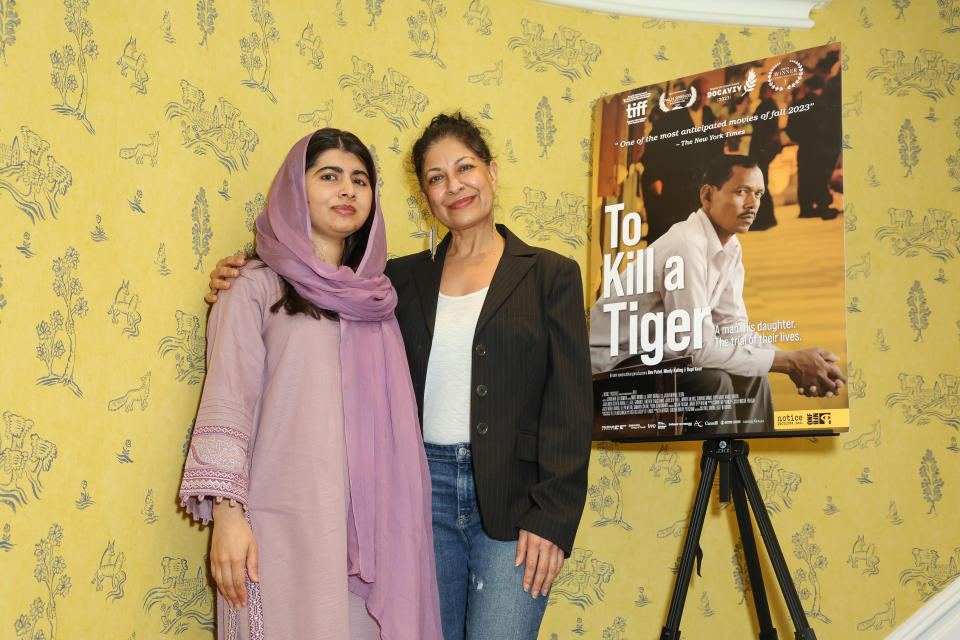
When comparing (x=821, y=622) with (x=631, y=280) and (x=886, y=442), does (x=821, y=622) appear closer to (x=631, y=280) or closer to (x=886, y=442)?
(x=886, y=442)

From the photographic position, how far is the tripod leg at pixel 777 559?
81.0 inches

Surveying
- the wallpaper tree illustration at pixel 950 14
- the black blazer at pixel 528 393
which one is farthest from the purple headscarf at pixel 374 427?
the wallpaper tree illustration at pixel 950 14

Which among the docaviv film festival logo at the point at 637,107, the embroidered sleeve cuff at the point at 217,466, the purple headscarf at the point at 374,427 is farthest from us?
the docaviv film festival logo at the point at 637,107

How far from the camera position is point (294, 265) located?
6.34 ft

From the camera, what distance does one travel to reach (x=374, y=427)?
1.94 m

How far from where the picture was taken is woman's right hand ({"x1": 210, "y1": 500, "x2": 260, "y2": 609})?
1.74 metres

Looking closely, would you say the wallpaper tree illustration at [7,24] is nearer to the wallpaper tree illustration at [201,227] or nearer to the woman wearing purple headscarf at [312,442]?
the wallpaper tree illustration at [201,227]

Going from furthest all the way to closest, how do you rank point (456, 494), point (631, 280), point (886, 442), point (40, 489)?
point (886, 442) < point (631, 280) < point (456, 494) < point (40, 489)

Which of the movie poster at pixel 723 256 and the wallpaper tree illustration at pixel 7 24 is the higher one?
the wallpaper tree illustration at pixel 7 24

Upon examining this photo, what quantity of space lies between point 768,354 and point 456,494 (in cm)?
89

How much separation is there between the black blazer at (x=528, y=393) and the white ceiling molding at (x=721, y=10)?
4.18 feet

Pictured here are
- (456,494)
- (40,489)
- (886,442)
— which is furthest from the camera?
(886,442)

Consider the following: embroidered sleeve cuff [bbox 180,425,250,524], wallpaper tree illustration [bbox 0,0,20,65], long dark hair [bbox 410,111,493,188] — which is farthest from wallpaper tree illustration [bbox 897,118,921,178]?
wallpaper tree illustration [bbox 0,0,20,65]

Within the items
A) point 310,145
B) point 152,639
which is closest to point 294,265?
point 310,145
